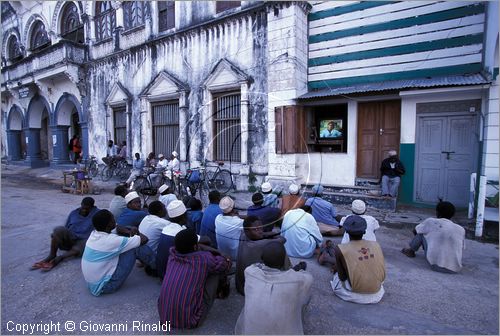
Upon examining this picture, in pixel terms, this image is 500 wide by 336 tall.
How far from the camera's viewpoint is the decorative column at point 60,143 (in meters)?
15.4

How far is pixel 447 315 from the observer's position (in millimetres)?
2873

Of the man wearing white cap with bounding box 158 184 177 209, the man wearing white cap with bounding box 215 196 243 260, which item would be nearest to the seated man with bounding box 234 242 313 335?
the man wearing white cap with bounding box 215 196 243 260

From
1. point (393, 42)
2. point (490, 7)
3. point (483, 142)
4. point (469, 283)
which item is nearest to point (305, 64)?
point (393, 42)

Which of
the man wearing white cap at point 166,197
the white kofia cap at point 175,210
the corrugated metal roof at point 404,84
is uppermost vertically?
the corrugated metal roof at point 404,84

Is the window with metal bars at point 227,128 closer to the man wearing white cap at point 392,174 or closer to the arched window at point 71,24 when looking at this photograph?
the man wearing white cap at point 392,174

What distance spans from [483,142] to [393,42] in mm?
3230

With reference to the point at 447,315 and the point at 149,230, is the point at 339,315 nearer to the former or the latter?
the point at 447,315

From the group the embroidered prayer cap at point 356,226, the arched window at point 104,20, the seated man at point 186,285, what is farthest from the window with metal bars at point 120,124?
the embroidered prayer cap at point 356,226

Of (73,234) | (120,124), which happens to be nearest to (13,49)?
(120,124)

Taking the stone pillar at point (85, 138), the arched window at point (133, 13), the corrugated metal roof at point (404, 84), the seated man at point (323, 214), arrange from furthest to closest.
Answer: the stone pillar at point (85, 138)
the arched window at point (133, 13)
the corrugated metal roof at point (404, 84)
the seated man at point (323, 214)

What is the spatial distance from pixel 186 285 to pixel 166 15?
1083 centimetres

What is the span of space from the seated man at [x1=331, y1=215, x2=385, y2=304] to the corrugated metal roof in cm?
453

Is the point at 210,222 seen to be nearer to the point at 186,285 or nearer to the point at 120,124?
the point at 186,285

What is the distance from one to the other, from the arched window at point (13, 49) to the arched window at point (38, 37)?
1715 mm
